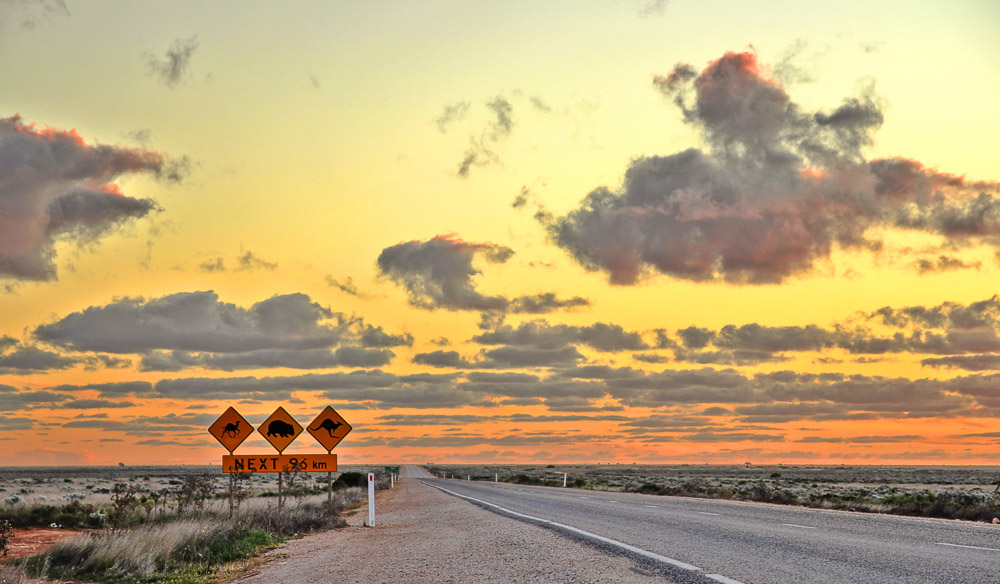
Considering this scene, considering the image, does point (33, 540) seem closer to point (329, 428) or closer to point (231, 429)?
point (231, 429)

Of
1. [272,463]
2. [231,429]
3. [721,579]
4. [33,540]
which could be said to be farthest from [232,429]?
[721,579]

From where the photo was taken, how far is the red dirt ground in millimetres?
17234

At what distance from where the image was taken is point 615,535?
549 inches

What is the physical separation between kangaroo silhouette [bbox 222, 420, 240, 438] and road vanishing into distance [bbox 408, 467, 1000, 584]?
337 inches

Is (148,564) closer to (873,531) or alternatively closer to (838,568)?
(838,568)

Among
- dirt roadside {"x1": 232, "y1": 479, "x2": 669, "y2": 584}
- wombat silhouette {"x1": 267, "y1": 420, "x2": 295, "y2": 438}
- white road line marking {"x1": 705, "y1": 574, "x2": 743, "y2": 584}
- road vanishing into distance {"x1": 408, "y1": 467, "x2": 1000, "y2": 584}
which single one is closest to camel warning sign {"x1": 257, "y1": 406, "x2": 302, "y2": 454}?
wombat silhouette {"x1": 267, "y1": 420, "x2": 295, "y2": 438}

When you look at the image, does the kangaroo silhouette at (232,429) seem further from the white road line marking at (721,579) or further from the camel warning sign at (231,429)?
the white road line marking at (721,579)

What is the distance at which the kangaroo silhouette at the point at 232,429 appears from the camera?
69.8 feet

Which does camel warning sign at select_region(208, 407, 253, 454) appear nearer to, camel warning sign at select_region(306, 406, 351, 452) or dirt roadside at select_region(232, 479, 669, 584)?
camel warning sign at select_region(306, 406, 351, 452)

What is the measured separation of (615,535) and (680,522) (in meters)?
3.56

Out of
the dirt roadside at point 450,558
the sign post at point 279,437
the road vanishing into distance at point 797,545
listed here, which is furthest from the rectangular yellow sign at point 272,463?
the road vanishing into distance at point 797,545

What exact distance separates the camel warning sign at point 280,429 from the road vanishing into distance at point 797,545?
25.6 feet

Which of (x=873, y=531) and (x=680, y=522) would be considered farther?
(x=680, y=522)

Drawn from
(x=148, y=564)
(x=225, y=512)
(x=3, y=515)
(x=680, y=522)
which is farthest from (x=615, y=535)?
(x=3, y=515)
